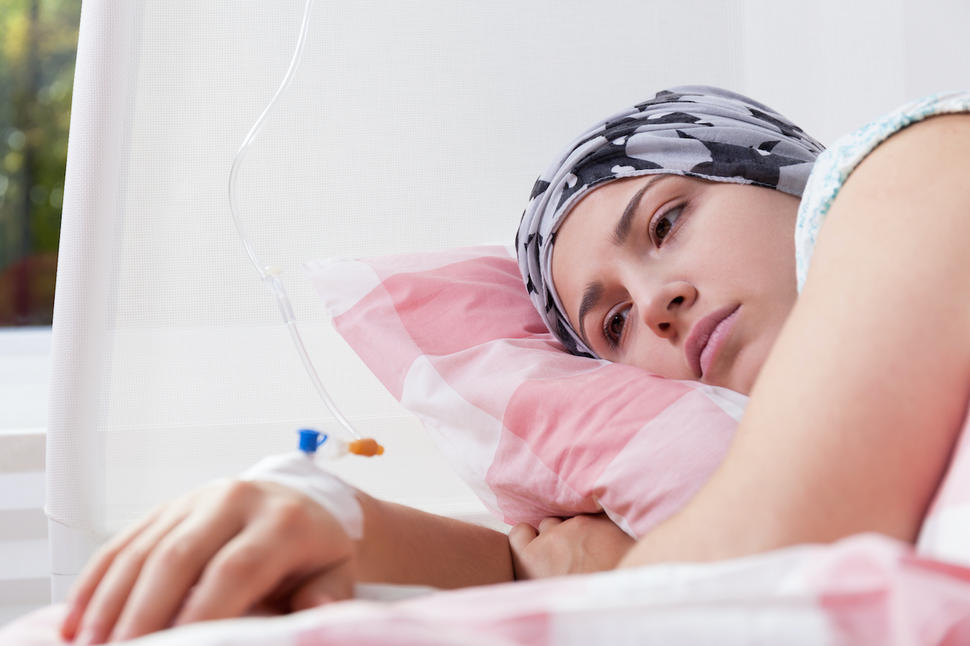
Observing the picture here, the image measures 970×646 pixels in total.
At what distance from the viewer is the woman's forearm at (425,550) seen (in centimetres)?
61

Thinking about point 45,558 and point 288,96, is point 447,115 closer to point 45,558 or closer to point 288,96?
point 288,96

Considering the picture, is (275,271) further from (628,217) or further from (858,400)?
(858,400)

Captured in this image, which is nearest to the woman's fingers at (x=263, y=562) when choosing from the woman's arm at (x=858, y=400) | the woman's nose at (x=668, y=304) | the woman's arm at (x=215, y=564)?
the woman's arm at (x=215, y=564)

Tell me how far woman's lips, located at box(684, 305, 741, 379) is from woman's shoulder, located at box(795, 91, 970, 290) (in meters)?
0.18

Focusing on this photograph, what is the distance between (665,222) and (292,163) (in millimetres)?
494

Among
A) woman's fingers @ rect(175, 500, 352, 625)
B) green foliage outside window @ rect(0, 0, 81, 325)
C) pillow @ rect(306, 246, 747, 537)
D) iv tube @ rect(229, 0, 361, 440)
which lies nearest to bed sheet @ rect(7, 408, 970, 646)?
woman's fingers @ rect(175, 500, 352, 625)

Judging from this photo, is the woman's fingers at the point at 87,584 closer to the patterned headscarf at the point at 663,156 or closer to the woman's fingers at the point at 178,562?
the woman's fingers at the point at 178,562

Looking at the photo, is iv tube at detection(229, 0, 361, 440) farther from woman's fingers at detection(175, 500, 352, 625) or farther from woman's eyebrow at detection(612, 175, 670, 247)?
woman's fingers at detection(175, 500, 352, 625)

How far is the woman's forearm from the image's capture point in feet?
2.00

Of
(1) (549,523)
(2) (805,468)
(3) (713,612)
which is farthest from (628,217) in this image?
(3) (713,612)

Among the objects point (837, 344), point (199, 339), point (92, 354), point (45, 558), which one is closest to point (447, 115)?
point (199, 339)

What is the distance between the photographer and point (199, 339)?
1145 mm

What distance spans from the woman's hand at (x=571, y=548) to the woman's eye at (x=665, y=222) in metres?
0.29

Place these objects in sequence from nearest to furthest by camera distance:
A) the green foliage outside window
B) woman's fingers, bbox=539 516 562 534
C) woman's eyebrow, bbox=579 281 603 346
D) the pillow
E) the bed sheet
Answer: the bed sheet, the pillow, woman's fingers, bbox=539 516 562 534, woman's eyebrow, bbox=579 281 603 346, the green foliage outside window
